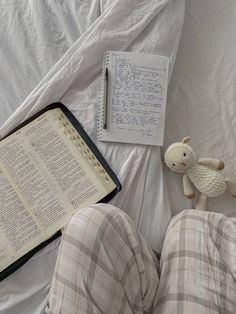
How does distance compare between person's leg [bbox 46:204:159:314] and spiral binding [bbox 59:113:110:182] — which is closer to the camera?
person's leg [bbox 46:204:159:314]

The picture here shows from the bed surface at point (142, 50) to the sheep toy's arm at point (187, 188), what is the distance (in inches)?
0.8

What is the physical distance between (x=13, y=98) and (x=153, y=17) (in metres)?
0.39

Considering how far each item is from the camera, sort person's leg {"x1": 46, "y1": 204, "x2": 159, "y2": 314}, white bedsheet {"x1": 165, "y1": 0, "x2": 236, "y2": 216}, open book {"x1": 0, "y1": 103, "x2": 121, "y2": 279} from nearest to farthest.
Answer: person's leg {"x1": 46, "y1": 204, "x2": 159, "y2": 314}
open book {"x1": 0, "y1": 103, "x2": 121, "y2": 279}
white bedsheet {"x1": 165, "y1": 0, "x2": 236, "y2": 216}

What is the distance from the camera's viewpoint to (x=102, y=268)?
0.67 metres

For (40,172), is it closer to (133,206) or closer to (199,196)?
(133,206)

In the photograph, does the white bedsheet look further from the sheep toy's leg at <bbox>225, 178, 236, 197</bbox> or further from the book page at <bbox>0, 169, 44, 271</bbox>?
the book page at <bbox>0, 169, 44, 271</bbox>

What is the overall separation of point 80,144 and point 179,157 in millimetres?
223

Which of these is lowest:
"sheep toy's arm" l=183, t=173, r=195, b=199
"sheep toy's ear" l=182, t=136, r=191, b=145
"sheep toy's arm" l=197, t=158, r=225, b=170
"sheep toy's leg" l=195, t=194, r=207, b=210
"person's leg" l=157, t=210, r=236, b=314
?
"person's leg" l=157, t=210, r=236, b=314

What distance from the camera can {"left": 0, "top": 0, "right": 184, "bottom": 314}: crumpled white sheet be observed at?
80cm

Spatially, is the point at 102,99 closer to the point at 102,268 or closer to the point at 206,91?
the point at 206,91

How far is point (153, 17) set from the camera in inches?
35.3

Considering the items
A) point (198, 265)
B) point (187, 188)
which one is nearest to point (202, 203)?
point (187, 188)

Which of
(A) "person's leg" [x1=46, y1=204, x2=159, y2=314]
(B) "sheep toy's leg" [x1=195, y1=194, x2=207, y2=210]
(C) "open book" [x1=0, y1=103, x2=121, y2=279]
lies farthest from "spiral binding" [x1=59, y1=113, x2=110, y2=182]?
(B) "sheep toy's leg" [x1=195, y1=194, x2=207, y2=210]

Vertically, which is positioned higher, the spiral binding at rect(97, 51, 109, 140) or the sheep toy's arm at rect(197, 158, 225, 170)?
the spiral binding at rect(97, 51, 109, 140)
